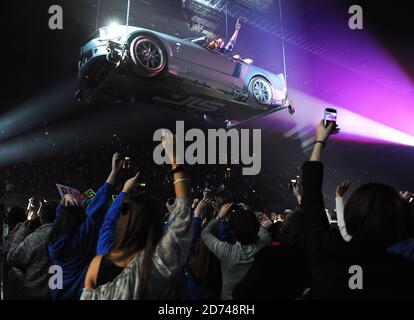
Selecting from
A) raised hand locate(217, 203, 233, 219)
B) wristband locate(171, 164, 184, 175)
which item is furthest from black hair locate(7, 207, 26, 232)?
wristband locate(171, 164, 184, 175)

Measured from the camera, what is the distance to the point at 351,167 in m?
20.1

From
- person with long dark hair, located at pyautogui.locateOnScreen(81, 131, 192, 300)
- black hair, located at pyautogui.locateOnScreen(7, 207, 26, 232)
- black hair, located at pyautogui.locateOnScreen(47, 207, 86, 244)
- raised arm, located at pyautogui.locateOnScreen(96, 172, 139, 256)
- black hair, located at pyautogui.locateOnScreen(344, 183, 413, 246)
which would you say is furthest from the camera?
black hair, located at pyautogui.locateOnScreen(7, 207, 26, 232)

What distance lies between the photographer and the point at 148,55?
20.3ft

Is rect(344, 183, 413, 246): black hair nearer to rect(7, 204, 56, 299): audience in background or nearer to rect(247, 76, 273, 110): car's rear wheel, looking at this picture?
rect(7, 204, 56, 299): audience in background

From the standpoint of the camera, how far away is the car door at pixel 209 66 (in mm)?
6652

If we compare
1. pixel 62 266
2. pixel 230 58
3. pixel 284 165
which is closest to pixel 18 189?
pixel 230 58

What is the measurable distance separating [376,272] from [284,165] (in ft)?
69.5

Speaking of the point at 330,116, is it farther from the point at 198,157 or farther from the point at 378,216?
the point at 198,157

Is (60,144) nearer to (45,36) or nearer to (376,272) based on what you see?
(45,36)

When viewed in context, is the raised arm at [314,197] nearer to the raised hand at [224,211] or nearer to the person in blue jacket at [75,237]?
the raised hand at [224,211]

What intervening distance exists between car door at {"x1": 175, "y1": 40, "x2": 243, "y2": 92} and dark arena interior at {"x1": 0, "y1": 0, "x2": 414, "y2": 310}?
0.03m

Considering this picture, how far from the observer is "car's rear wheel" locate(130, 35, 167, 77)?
236 inches

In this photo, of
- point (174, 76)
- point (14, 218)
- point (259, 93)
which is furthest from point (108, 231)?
point (259, 93)

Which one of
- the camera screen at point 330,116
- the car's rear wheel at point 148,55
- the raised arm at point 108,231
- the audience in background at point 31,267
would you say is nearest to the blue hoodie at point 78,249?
the audience in background at point 31,267
